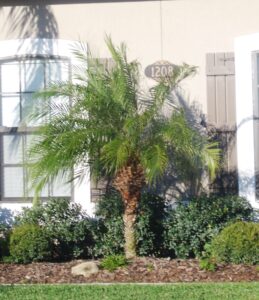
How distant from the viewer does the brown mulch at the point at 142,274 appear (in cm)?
975

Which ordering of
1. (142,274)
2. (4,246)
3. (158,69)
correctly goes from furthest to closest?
(158,69)
(4,246)
(142,274)

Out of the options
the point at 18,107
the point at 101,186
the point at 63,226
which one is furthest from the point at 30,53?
the point at 63,226

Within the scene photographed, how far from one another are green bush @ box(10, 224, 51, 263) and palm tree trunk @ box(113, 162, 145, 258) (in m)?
0.99

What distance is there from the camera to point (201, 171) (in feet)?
37.6

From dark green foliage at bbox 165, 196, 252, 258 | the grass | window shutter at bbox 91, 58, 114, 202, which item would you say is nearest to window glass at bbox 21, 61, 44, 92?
window shutter at bbox 91, 58, 114, 202

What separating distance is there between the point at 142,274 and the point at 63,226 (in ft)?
5.34

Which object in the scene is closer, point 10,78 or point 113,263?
point 113,263

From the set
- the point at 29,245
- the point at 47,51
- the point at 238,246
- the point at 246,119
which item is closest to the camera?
the point at 238,246

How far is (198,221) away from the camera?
35.8 ft

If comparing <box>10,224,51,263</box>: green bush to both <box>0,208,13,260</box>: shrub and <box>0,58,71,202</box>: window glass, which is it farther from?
<box>0,58,71,202</box>: window glass

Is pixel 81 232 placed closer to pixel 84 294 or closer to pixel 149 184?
pixel 149 184

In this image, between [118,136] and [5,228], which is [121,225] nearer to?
[118,136]

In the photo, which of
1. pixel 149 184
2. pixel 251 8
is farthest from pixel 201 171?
pixel 251 8

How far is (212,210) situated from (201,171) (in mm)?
697
